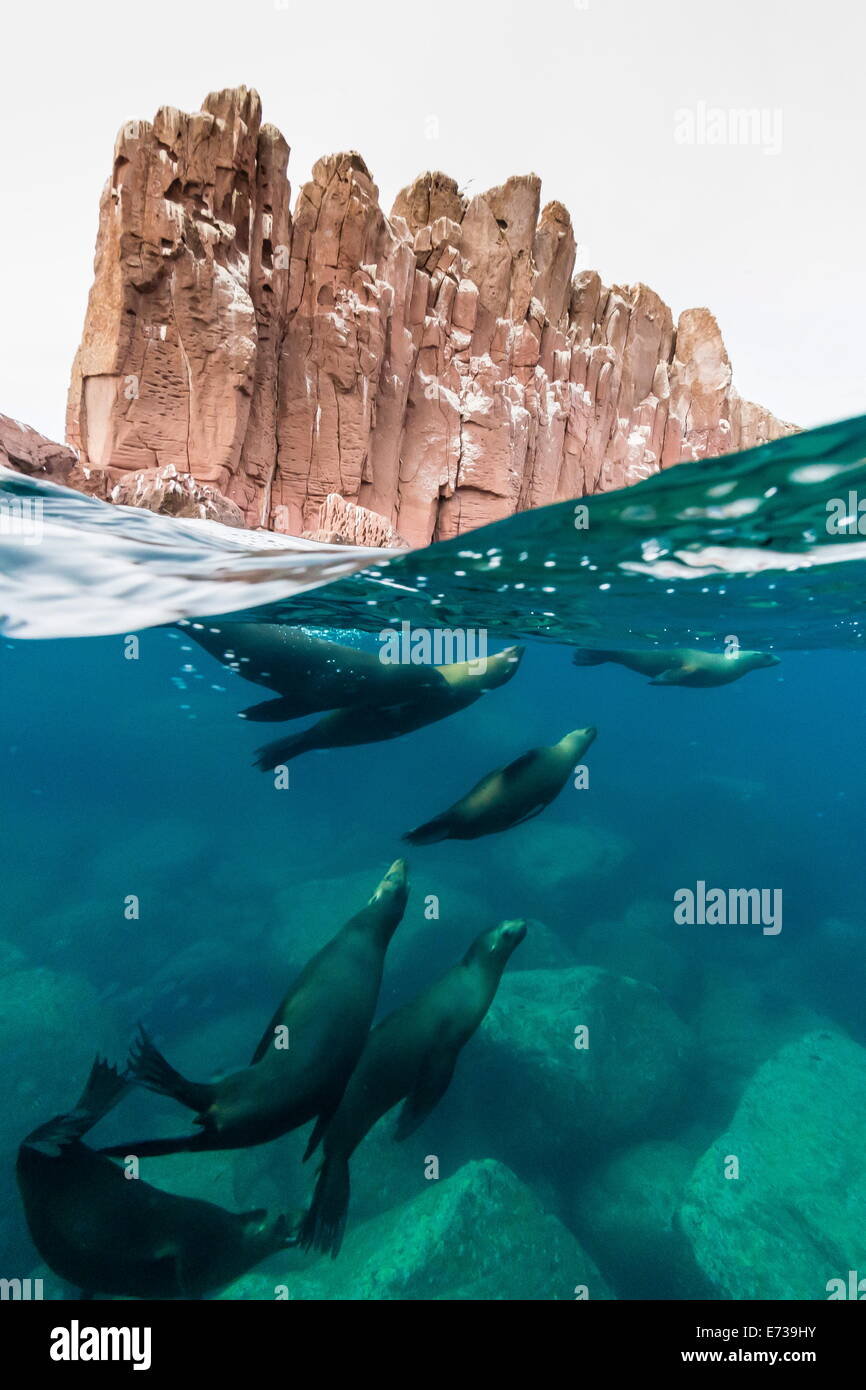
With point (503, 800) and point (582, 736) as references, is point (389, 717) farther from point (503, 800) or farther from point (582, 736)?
point (582, 736)

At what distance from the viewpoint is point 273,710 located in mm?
5406

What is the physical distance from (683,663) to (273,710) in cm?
559

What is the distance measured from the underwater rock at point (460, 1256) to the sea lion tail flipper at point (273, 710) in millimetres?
3888

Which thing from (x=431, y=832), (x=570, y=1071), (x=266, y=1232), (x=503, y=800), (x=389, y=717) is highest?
(x=389, y=717)

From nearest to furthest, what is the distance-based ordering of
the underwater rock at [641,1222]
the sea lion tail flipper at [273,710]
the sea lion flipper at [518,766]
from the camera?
the underwater rock at [641,1222]
the sea lion flipper at [518,766]
the sea lion tail flipper at [273,710]

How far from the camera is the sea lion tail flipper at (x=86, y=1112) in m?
3.18

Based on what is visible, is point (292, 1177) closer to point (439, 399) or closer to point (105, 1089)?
point (105, 1089)

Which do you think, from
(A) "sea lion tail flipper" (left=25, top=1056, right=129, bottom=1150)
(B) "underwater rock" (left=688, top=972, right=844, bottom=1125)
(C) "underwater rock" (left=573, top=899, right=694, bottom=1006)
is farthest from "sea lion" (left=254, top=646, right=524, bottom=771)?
(B) "underwater rock" (left=688, top=972, right=844, bottom=1125)

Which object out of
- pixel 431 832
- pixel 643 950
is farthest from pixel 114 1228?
pixel 643 950

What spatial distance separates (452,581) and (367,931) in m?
4.04

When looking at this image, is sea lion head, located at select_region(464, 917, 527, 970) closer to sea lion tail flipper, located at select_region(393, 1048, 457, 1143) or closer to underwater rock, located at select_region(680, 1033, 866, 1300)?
sea lion tail flipper, located at select_region(393, 1048, 457, 1143)

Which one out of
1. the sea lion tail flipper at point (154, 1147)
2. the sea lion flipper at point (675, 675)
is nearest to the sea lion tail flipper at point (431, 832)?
the sea lion tail flipper at point (154, 1147)

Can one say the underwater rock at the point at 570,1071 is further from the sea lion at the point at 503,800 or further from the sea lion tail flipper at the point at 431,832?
the sea lion tail flipper at the point at 431,832
